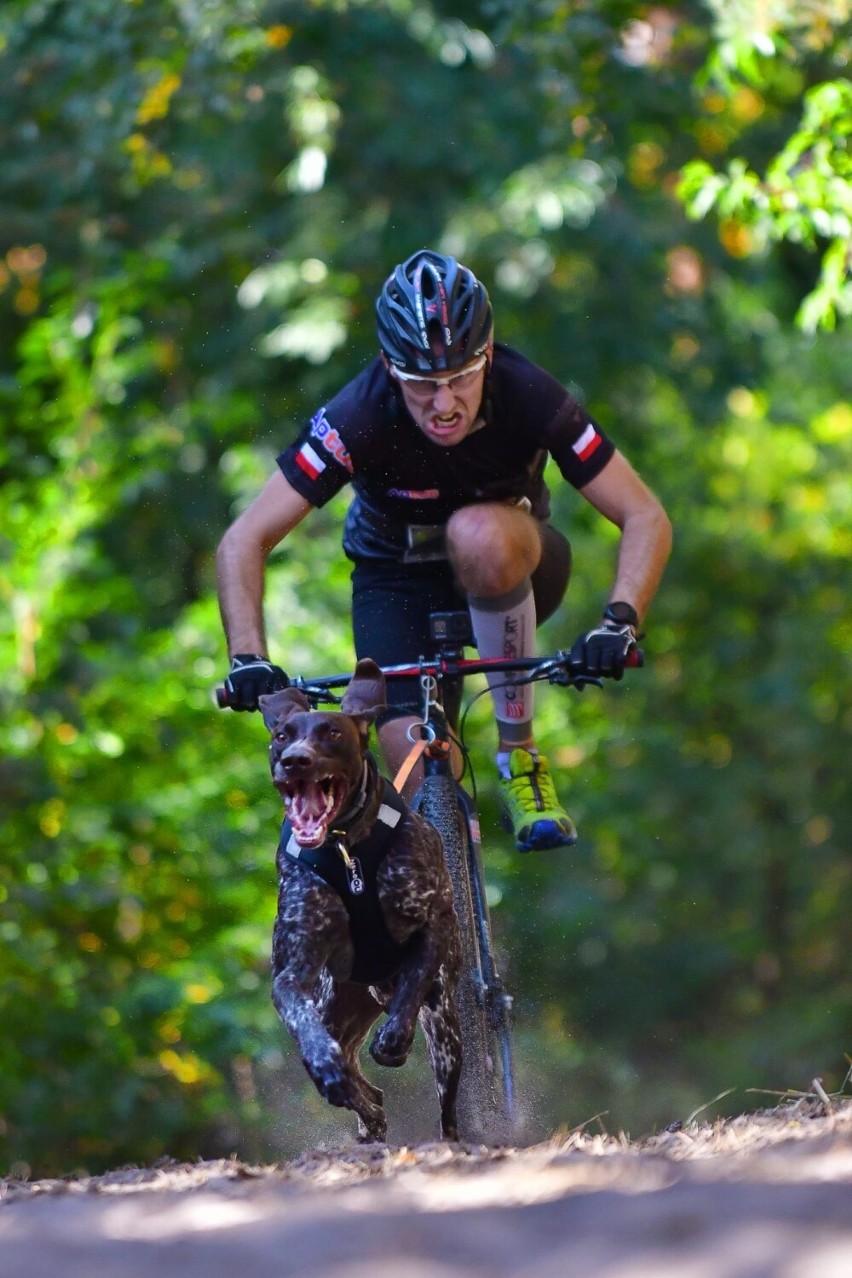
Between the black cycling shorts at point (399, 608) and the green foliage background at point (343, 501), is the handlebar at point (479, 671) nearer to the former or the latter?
the black cycling shorts at point (399, 608)

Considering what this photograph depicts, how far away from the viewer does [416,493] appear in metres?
5.62

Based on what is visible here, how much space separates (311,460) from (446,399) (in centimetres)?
47

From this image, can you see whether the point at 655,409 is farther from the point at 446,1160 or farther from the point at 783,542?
the point at 446,1160

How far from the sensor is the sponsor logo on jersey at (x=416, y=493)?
5.61 m

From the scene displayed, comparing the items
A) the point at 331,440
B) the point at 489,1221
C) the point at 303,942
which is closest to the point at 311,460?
the point at 331,440

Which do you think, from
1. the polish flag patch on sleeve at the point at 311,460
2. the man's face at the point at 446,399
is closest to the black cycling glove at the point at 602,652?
the man's face at the point at 446,399

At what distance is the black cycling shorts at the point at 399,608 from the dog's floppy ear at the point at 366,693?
449 millimetres

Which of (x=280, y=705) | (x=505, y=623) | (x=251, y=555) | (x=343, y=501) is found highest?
(x=251, y=555)

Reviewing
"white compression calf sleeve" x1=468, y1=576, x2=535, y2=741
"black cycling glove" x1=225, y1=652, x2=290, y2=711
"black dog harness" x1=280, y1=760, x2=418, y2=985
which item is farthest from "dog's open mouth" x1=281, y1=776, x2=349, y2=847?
"white compression calf sleeve" x1=468, y1=576, x2=535, y2=741

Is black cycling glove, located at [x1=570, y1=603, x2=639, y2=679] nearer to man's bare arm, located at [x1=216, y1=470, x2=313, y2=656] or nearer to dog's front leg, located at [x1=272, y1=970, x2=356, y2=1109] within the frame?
man's bare arm, located at [x1=216, y1=470, x2=313, y2=656]

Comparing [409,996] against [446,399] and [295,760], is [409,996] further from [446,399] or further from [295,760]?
[446,399]

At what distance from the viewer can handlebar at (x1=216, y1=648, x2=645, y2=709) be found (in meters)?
5.20

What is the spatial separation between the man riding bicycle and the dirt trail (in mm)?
1735

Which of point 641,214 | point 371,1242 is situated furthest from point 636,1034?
point 371,1242
